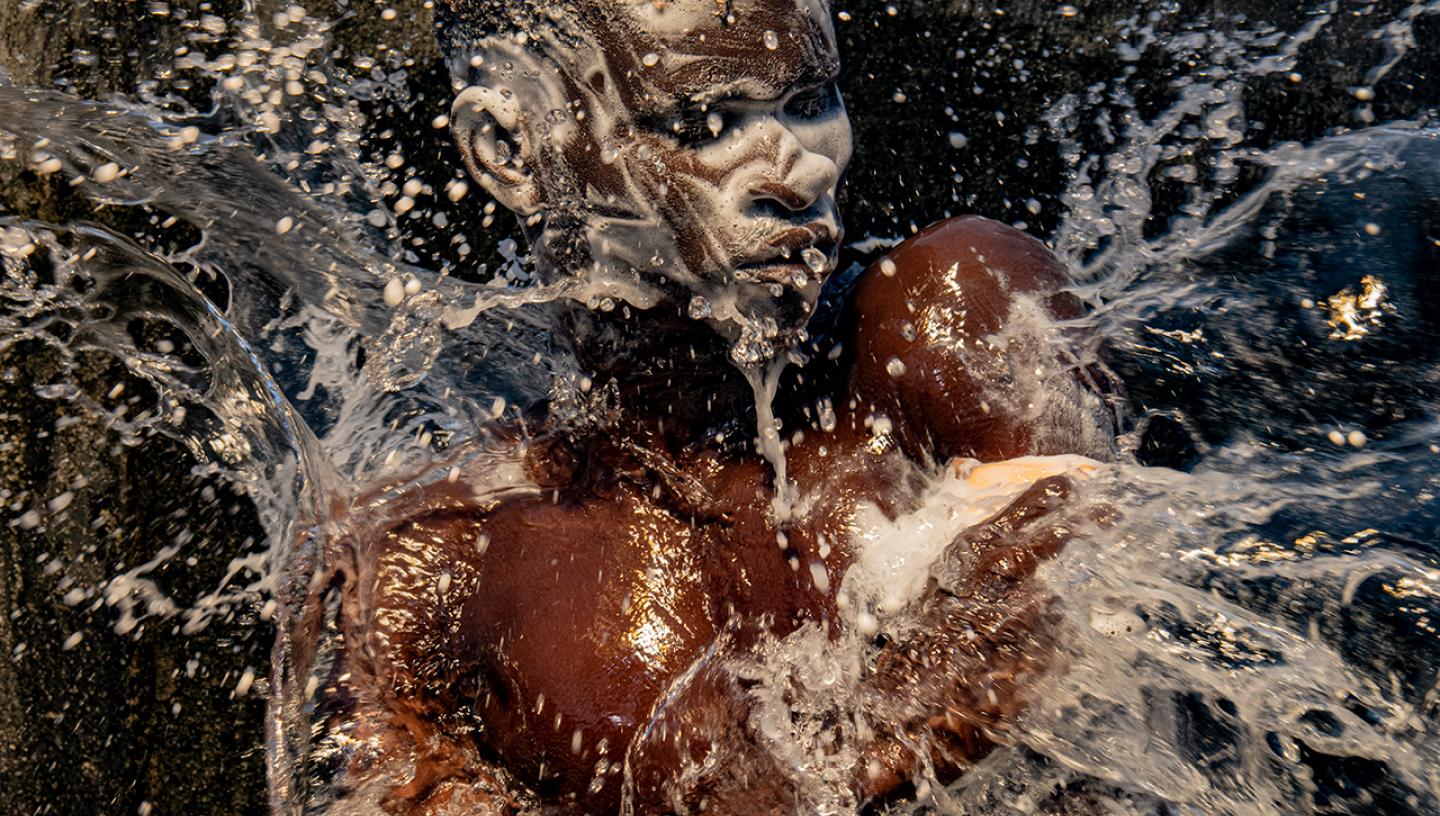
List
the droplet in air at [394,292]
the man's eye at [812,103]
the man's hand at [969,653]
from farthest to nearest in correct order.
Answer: the droplet in air at [394,292] → the man's eye at [812,103] → the man's hand at [969,653]

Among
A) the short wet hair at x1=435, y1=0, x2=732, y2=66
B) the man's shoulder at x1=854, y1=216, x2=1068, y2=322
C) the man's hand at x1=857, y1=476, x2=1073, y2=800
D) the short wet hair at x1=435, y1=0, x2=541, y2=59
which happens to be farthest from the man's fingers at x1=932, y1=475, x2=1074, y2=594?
the short wet hair at x1=435, y1=0, x2=541, y2=59

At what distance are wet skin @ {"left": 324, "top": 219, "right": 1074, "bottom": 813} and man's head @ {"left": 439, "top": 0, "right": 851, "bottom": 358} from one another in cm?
26

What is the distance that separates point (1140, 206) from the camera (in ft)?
9.77

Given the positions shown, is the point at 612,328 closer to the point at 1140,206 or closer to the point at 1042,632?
the point at 1042,632

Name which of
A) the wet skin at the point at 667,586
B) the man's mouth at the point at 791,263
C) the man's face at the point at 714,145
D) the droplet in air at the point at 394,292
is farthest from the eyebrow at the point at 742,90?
the droplet in air at the point at 394,292

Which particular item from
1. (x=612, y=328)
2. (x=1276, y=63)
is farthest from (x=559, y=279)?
(x=1276, y=63)

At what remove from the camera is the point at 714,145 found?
1696mm

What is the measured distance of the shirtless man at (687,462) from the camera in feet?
5.53

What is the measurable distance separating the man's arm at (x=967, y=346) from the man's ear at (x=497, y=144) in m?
0.58

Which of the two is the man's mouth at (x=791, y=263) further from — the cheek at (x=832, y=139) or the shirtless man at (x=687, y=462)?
the cheek at (x=832, y=139)

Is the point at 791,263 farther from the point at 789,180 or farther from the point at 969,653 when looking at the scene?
the point at 969,653

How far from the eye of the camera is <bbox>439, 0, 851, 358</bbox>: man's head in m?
1.65

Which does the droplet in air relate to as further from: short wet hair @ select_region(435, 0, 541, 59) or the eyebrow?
the eyebrow

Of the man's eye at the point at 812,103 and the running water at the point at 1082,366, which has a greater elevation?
the man's eye at the point at 812,103
